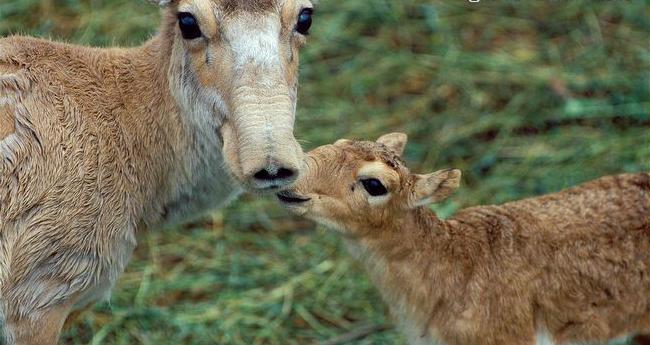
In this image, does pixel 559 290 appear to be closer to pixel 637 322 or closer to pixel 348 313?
pixel 637 322

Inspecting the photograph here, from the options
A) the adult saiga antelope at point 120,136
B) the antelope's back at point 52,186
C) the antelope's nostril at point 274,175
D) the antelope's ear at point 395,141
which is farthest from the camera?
the antelope's ear at point 395,141

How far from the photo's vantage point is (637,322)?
650 cm

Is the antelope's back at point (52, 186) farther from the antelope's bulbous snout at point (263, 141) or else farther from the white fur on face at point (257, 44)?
the white fur on face at point (257, 44)

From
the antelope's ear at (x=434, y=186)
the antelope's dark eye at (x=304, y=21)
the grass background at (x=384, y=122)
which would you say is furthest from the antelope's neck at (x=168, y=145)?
the grass background at (x=384, y=122)

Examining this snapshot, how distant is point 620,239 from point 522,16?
4.15 metres

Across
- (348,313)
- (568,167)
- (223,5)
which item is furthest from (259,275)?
(223,5)

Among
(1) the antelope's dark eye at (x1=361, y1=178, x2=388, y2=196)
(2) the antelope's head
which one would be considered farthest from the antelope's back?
A: (1) the antelope's dark eye at (x1=361, y1=178, x2=388, y2=196)

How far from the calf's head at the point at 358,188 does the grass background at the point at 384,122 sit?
70.4 inches

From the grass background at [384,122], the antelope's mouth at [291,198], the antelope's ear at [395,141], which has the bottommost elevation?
the grass background at [384,122]

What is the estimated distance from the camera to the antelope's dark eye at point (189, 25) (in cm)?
577

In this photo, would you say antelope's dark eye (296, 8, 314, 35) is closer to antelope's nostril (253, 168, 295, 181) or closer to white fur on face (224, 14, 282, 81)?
white fur on face (224, 14, 282, 81)

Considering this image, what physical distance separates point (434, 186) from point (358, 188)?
1.26 ft

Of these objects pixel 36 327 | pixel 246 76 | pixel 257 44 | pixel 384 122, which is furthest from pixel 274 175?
pixel 384 122

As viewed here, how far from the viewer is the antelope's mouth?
581cm
